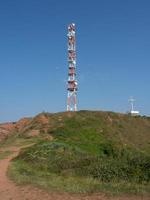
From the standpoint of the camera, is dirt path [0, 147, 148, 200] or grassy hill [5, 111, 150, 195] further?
grassy hill [5, 111, 150, 195]

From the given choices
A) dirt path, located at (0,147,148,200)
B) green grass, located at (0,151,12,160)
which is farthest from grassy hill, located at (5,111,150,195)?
green grass, located at (0,151,12,160)

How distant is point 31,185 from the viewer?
1251 cm

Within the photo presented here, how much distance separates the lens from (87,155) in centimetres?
2100

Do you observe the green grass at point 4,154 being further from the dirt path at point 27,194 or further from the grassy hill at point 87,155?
the dirt path at point 27,194

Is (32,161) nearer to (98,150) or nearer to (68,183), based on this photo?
(68,183)

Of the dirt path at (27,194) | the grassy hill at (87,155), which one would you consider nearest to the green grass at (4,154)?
the grassy hill at (87,155)

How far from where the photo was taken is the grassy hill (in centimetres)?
1285

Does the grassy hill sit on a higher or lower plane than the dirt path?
higher

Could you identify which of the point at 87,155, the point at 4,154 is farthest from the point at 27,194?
the point at 4,154

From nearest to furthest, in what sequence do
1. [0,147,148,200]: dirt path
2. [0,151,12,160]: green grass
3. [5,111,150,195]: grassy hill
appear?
[0,147,148,200]: dirt path
[5,111,150,195]: grassy hill
[0,151,12,160]: green grass

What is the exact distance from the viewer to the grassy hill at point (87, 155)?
42.2 ft

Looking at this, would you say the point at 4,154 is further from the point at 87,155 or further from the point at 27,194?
the point at 27,194

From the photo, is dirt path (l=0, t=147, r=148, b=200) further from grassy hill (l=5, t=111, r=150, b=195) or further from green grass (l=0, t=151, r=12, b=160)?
green grass (l=0, t=151, r=12, b=160)

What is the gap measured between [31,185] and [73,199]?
7.63 ft
